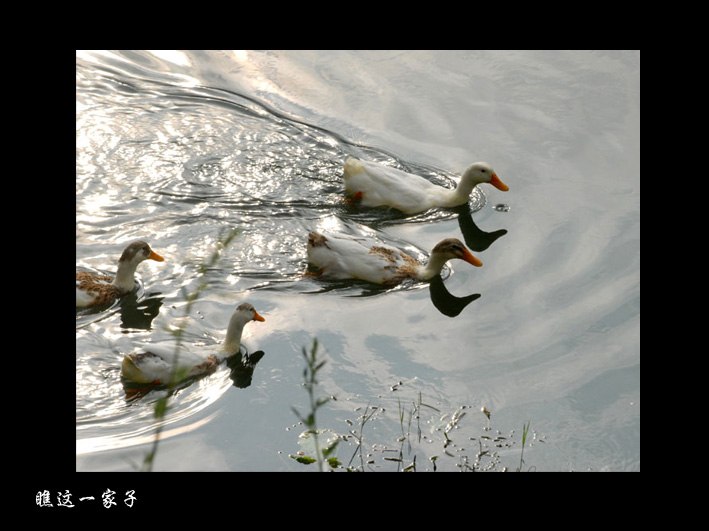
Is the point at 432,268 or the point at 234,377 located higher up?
the point at 432,268

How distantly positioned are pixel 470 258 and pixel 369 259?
1068mm

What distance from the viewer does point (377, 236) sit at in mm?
9938

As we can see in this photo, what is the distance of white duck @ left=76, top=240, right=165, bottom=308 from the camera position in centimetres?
845

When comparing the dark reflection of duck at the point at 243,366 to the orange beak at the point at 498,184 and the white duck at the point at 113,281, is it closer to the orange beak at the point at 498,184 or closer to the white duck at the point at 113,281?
the white duck at the point at 113,281

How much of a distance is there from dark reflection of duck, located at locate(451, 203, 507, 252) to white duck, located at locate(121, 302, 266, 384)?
118 inches

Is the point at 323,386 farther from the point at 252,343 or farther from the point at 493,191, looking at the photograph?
the point at 493,191

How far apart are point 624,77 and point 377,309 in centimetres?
645

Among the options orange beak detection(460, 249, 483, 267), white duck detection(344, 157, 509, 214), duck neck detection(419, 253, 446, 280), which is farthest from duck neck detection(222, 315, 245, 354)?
white duck detection(344, 157, 509, 214)

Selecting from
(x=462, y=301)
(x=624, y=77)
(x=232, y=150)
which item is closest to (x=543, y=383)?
(x=462, y=301)

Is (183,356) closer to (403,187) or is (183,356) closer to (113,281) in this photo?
(113,281)

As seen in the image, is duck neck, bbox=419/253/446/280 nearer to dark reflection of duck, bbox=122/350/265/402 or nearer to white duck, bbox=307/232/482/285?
white duck, bbox=307/232/482/285

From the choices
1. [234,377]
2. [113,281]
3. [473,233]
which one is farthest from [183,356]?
[473,233]

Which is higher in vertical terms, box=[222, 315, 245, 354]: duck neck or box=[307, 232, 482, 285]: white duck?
box=[307, 232, 482, 285]: white duck

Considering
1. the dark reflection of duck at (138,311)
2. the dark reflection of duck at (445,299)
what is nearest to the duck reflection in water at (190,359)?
the dark reflection of duck at (138,311)
